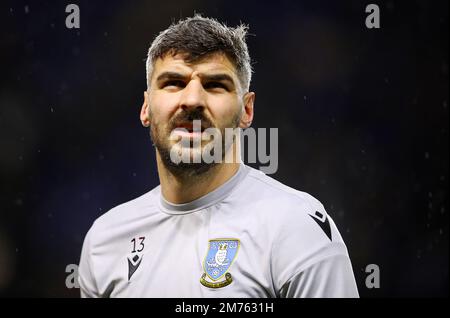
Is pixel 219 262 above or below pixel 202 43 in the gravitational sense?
below

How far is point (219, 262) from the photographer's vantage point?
112 inches

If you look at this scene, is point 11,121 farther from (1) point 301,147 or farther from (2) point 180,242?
(2) point 180,242

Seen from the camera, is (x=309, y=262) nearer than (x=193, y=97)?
Yes

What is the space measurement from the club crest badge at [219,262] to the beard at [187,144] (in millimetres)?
370

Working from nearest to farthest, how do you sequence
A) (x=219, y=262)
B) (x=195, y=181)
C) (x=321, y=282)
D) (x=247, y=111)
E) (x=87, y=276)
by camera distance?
(x=321, y=282)
(x=219, y=262)
(x=195, y=181)
(x=247, y=111)
(x=87, y=276)

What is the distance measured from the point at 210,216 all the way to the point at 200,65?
2.44 ft

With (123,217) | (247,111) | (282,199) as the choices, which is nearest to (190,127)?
(247,111)

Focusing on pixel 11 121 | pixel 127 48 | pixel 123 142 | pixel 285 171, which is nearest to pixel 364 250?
pixel 285 171

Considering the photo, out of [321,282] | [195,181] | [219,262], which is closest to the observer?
[321,282]

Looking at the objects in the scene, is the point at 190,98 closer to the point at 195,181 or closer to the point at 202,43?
the point at 202,43

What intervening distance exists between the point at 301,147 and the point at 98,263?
9.07ft

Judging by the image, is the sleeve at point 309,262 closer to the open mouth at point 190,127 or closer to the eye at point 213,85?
the open mouth at point 190,127

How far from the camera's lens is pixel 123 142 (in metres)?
5.31

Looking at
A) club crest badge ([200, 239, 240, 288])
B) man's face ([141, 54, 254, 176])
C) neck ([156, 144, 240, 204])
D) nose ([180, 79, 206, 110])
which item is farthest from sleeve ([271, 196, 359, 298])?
nose ([180, 79, 206, 110])
